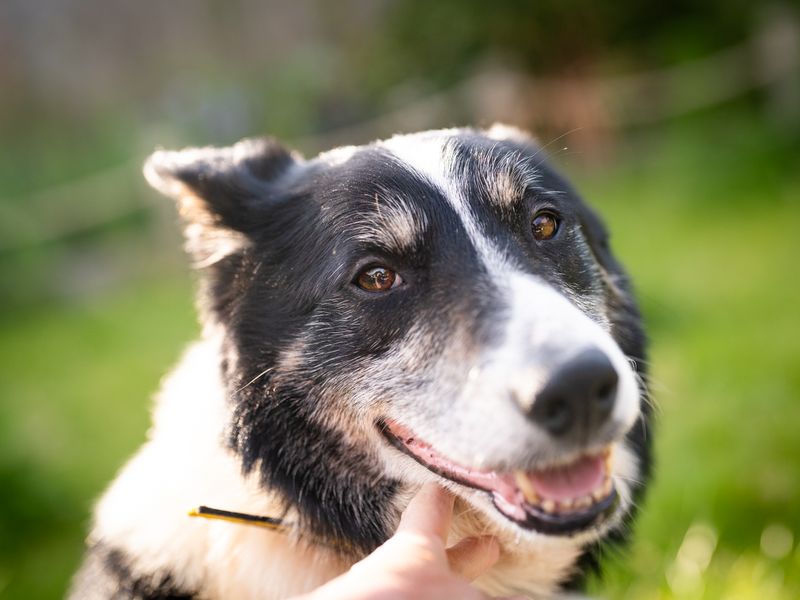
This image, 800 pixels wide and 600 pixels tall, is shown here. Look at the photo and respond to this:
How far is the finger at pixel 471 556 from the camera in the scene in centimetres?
194

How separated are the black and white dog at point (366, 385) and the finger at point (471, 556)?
0.08 metres

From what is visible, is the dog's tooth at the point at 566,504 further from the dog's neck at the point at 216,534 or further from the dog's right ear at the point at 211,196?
the dog's right ear at the point at 211,196

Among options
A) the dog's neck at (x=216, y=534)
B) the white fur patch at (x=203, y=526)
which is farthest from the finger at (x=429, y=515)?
the white fur patch at (x=203, y=526)

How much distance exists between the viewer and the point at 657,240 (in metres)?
8.61

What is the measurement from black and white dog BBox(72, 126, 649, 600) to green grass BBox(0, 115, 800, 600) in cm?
96

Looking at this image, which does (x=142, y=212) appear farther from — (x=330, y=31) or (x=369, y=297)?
(x=369, y=297)

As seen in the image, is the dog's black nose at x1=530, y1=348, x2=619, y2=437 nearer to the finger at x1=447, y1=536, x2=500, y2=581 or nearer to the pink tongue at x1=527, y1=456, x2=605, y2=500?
the pink tongue at x1=527, y1=456, x2=605, y2=500

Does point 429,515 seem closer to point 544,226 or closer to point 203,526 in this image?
point 203,526

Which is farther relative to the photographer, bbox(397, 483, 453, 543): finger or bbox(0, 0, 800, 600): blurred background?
bbox(0, 0, 800, 600): blurred background

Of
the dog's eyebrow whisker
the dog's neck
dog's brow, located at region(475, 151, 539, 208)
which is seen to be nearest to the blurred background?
dog's brow, located at region(475, 151, 539, 208)

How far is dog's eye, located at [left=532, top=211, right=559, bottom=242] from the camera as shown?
8.16 ft

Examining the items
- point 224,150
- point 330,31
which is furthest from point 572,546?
point 330,31

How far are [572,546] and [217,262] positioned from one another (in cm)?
148

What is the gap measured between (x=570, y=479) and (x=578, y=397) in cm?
28
